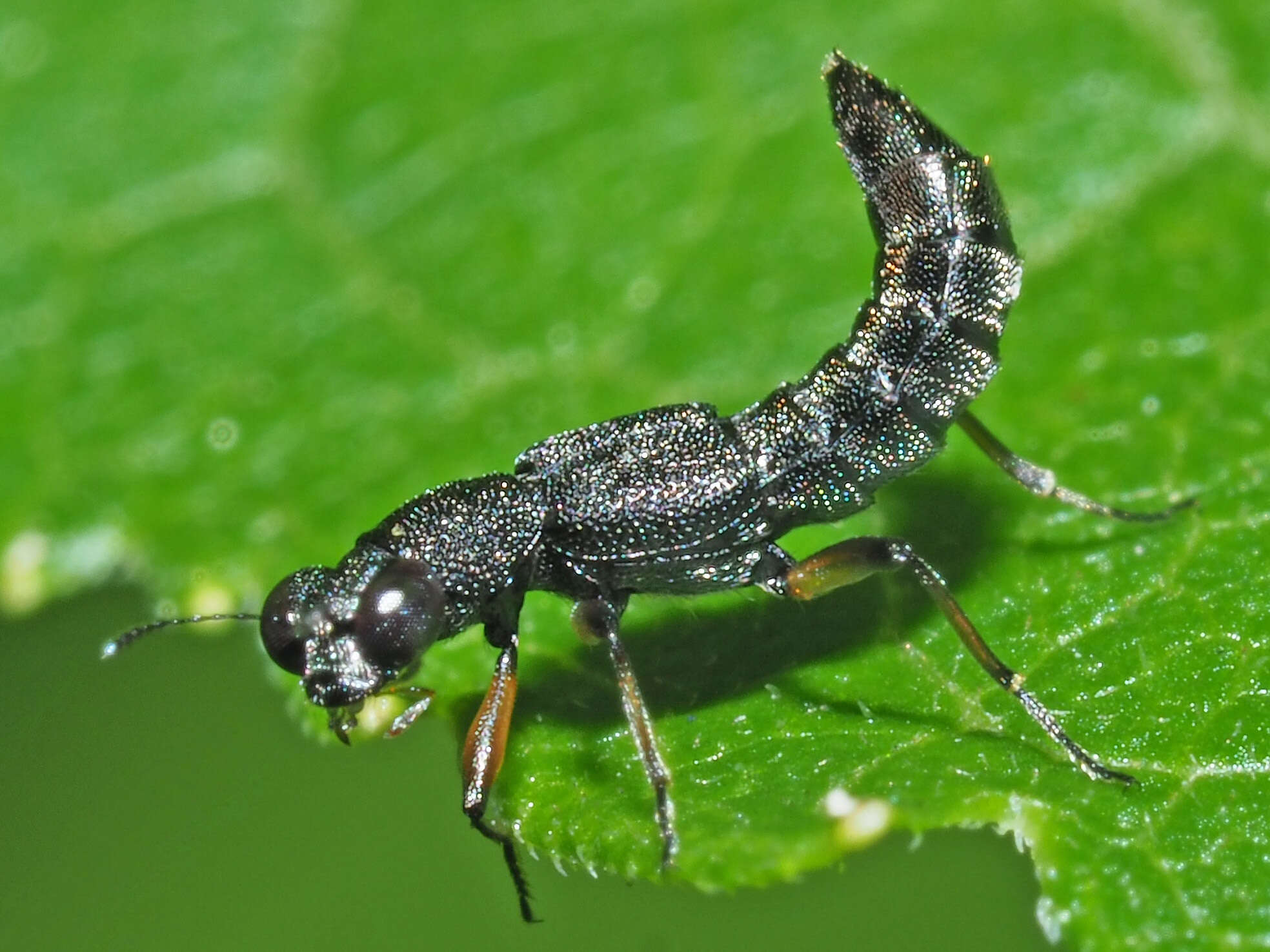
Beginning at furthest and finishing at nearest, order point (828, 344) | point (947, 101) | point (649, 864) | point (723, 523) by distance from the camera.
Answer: point (947, 101), point (828, 344), point (723, 523), point (649, 864)

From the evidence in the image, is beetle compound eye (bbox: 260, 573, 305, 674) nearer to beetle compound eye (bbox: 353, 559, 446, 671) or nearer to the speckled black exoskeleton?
the speckled black exoskeleton

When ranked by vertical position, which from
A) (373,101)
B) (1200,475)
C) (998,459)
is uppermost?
(373,101)

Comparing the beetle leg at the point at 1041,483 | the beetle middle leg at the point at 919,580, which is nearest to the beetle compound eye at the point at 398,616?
the beetle middle leg at the point at 919,580

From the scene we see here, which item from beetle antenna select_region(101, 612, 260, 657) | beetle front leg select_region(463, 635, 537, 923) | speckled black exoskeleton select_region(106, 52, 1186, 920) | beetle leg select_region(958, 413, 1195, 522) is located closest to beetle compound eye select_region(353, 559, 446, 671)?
speckled black exoskeleton select_region(106, 52, 1186, 920)

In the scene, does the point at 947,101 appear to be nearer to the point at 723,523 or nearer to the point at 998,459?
the point at 998,459

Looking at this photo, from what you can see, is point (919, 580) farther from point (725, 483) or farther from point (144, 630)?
point (144, 630)

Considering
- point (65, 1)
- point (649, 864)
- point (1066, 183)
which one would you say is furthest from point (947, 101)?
point (65, 1)

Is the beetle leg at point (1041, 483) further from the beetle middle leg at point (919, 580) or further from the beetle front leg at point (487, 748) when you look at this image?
the beetle front leg at point (487, 748)
